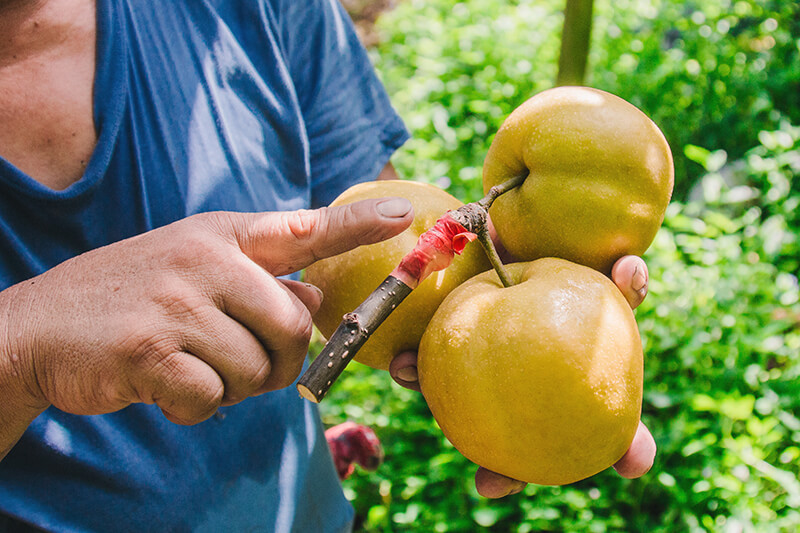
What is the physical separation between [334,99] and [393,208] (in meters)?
0.92

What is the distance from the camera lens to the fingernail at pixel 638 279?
1.40m

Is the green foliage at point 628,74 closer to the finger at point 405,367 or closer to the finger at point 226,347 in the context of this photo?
the finger at point 405,367

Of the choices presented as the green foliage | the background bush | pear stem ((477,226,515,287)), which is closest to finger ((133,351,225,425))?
pear stem ((477,226,515,287))

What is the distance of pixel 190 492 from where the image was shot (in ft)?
5.08

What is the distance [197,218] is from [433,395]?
2.04 ft

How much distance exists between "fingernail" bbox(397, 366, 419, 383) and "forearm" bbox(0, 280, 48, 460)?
746 millimetres

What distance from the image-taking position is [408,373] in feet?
4.92

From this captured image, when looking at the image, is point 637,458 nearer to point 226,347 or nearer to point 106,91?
point 226,347

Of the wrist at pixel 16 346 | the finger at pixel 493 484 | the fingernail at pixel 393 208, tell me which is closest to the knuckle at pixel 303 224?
the fingernail at pixel 393 208

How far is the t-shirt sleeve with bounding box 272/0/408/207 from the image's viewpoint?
6.17ft

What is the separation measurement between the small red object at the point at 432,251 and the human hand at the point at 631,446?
0.40 metres

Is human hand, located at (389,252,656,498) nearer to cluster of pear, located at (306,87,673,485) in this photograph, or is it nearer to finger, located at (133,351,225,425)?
cluster of pear, located at (306,87,673,485)

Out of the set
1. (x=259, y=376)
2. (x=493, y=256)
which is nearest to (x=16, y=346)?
(x=259, y=376)

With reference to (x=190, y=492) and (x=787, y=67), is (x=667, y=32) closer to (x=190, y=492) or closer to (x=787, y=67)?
(x=787, y=67)
